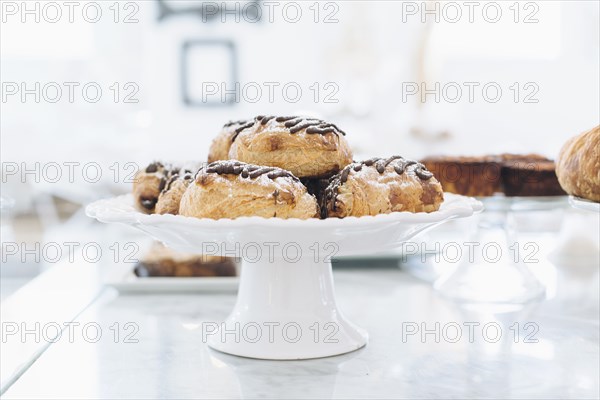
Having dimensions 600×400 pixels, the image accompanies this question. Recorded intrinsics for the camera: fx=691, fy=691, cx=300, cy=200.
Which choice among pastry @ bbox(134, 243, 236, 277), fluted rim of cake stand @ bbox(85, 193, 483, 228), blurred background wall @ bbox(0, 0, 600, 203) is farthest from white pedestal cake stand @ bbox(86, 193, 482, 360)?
blurred background wall @ bbox(0, 0, 600, 203)

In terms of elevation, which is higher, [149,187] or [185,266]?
[149,187]

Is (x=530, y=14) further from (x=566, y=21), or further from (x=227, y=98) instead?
(x=227, y=98)

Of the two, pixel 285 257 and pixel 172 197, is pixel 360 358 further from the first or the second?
pixel 172 197

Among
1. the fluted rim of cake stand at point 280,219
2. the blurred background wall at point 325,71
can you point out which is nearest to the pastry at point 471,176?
the fluted rim of cake stand at point 280,219

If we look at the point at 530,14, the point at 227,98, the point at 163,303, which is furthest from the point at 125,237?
the point at 530,14

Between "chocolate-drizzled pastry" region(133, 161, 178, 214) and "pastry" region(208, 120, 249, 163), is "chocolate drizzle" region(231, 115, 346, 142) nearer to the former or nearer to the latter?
→ "pastry" region(208, 120, 249, 163)

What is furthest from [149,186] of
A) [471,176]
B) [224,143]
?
[471,176]
